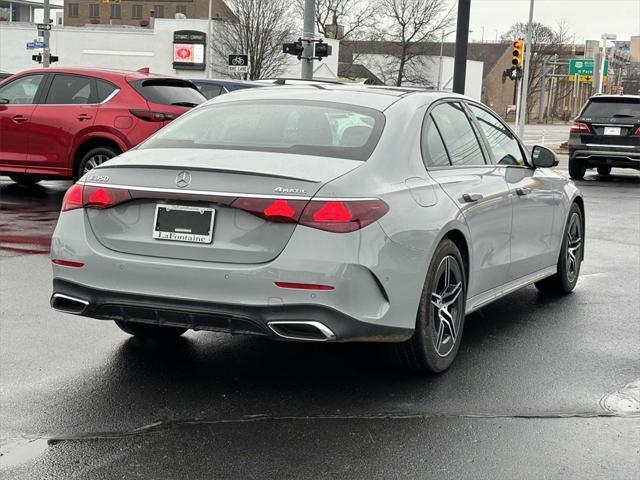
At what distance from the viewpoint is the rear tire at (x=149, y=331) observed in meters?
6.17

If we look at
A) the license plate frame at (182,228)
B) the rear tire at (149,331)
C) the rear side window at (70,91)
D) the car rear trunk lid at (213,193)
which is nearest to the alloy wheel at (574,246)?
the rear tire at (149,331)

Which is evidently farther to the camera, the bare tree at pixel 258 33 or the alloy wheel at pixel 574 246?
the bare tree at pixel 258 33

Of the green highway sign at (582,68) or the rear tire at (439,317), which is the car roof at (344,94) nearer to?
the rear tire at (439,317)

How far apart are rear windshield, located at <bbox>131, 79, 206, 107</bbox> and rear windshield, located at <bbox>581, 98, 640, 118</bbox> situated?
34.3ft

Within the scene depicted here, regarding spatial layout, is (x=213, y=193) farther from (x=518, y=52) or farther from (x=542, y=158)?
(x=518, y=52)

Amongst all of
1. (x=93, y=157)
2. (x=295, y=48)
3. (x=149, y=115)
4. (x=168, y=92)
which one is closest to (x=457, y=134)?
(x=149, y=115)

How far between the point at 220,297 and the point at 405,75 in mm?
98986

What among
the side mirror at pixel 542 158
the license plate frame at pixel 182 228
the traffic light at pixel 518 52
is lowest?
the license plate frame at pixel 182 228

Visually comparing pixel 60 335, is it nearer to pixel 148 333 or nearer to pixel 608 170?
pixel 148 333

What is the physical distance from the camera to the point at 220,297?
15.9 ft

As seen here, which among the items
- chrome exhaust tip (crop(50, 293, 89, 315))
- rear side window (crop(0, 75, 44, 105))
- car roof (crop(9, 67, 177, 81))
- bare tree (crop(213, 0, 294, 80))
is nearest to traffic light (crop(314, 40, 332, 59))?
car roof (crop(9, 67, 177, 81))

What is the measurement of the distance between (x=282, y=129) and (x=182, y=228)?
90 cm

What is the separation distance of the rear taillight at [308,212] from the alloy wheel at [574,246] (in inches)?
152

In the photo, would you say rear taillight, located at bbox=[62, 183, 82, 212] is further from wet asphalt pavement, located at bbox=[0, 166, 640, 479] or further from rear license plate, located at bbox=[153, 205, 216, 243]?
wet asphalt pavement, located at bbox=[0, 166, 640, 479]
